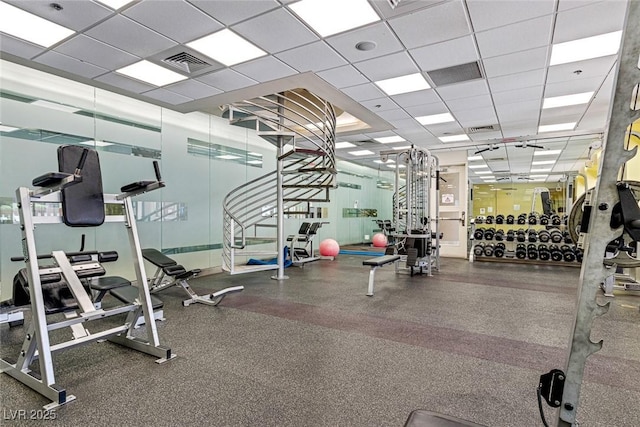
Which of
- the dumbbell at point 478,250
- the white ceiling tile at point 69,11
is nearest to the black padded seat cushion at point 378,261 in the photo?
the dumbbell at point 478,250

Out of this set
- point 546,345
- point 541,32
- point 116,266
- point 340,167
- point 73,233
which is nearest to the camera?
point 546,345

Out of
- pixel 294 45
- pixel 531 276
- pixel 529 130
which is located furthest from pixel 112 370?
pixel 529 130

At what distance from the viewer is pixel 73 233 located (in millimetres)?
4543

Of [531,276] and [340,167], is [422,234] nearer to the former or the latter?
[531,276]

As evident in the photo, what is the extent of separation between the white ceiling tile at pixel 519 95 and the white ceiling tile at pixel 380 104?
1.47 m

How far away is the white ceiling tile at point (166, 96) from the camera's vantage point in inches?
191

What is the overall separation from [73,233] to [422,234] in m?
5.26

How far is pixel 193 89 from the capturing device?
4.73 m

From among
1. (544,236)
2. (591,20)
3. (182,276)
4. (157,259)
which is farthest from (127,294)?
(544,236)

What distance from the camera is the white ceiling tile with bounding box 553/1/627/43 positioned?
2.91 m

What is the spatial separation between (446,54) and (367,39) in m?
0.96

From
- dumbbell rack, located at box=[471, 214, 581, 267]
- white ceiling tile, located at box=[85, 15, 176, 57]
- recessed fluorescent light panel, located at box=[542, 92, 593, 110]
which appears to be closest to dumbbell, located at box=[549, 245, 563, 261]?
dumbbell rack, located at box=[471, 214, 581, 267]

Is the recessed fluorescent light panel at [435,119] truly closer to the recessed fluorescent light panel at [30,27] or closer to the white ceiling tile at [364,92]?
the white ceiling tile at [364,92]

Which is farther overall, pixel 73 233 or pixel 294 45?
pixel 73 233
